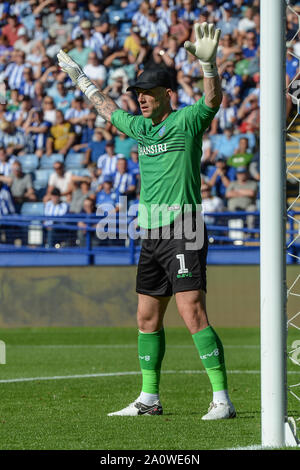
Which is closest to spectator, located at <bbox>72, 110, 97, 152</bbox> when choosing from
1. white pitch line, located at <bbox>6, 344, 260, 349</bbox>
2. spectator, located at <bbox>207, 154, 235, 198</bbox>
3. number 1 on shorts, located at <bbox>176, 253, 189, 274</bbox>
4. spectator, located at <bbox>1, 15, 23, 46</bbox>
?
spectator, located at <bbox>207, 154, 235, 198</bbox>

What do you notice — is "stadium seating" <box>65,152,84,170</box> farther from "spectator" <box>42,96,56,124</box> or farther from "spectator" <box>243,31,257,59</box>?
"spectator" <box>243,31,257,59</box>

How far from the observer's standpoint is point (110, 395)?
759 centimetres

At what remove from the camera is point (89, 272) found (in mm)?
16156

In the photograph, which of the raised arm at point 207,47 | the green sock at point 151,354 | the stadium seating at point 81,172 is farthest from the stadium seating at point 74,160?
the raised arm at point 207,47

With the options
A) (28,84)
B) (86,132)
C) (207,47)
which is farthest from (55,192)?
(207,47)

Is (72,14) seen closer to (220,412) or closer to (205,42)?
(220,412)

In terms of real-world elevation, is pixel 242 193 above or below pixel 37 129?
below

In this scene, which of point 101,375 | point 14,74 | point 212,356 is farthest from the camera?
point 14,74

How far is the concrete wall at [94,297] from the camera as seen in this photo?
15.9 m

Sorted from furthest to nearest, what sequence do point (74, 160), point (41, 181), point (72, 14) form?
1. point (72, 14)
2. point (74, 160)
3. point (41, 181)

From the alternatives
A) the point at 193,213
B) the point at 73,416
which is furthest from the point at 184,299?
the point at 73,416

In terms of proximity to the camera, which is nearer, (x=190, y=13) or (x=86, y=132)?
(x=86, y=132)

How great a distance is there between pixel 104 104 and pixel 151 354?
1842mm

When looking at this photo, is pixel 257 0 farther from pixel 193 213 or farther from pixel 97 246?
pixel 193 213
